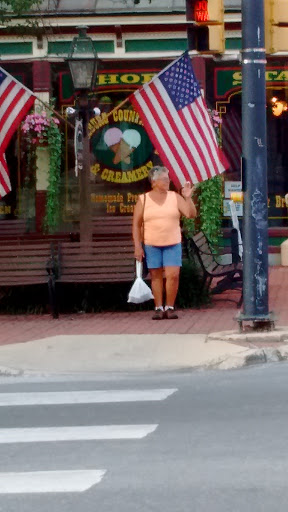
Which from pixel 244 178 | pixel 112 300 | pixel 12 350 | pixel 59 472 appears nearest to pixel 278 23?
pixel 244 178

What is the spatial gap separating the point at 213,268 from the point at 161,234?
2.48m

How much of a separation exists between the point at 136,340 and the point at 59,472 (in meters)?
5.57

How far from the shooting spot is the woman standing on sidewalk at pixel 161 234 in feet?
48.4

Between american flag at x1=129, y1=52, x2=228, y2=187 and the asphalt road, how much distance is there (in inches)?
204

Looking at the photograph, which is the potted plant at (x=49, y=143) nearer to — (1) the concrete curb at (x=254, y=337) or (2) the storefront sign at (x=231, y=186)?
(2) the storefront sign at (x=231, y=186)

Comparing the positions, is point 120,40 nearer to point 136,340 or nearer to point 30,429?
point 136,340

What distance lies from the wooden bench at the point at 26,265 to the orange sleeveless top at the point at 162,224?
55.5 inches

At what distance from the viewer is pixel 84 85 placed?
52.5 ft

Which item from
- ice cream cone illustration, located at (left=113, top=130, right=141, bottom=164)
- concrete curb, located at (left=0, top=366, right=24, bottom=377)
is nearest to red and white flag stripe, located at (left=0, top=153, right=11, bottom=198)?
ice cream cone illustration, located at (left=113, top=130, right=141, bottom=164)

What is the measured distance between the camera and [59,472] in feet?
23.9

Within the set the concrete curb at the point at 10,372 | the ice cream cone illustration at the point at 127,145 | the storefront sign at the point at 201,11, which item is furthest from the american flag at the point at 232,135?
the concrete curb at the point at 10,372

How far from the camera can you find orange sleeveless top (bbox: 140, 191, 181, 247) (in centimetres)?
1477

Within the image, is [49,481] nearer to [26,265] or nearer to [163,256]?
[163,256]

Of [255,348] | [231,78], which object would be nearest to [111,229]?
[231,78]
